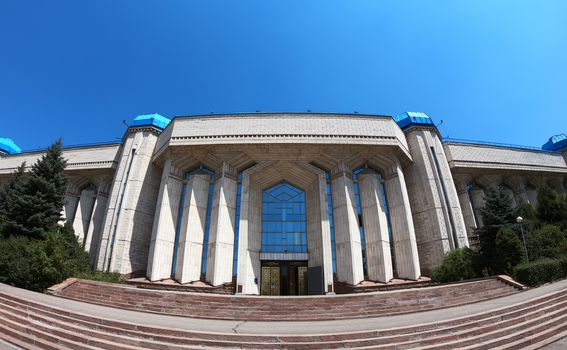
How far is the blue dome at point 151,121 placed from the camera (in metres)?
25.2

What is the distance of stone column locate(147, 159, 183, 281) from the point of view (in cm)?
1977

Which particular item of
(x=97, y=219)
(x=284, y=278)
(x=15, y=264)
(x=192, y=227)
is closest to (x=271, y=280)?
(x=284, y=278)

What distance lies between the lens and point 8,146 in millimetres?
30891

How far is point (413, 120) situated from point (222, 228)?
53.9ft

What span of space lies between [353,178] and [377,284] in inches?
287

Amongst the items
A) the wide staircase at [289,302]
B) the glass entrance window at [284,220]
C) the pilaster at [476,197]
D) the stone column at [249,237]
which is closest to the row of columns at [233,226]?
the stone column at [249,237]

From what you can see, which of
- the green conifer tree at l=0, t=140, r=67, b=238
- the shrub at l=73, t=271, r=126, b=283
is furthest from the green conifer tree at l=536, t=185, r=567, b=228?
the green conifer tree at l=0, t=140, r=67, b=238

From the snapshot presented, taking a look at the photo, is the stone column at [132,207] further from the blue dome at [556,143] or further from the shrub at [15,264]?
the blue dome at [556,143]

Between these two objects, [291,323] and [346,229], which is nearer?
[291,323]

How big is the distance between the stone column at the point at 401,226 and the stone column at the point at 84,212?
22982mm

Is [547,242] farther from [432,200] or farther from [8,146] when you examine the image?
[8,146]

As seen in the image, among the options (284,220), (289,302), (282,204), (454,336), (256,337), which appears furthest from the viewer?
(282,204)

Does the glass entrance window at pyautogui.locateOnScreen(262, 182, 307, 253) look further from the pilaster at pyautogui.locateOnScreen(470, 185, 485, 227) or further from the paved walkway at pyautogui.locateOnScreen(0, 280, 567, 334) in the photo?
the pilaster at pyautogui.locateOnScreen(470, 185, 485, 227)

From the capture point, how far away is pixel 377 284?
18969 mm
